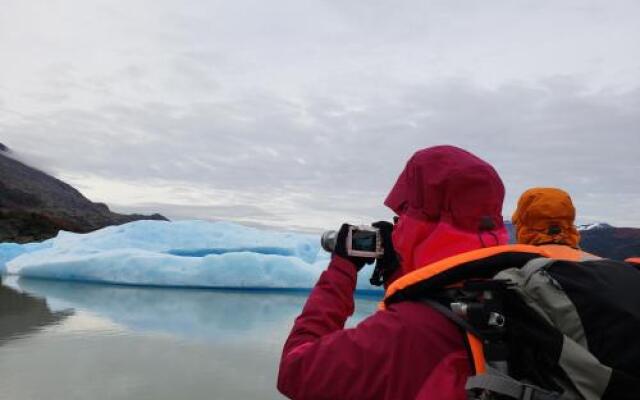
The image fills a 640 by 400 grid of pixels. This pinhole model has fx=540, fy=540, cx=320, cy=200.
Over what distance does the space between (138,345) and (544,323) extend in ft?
16.8

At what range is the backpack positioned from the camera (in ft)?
2.37

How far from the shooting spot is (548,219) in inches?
61.3

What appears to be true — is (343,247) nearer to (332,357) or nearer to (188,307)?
(332,357)

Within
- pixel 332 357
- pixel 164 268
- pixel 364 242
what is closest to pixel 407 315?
pixel 332 357

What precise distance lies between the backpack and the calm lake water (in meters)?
3.34

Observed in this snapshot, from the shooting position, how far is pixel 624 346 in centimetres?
72

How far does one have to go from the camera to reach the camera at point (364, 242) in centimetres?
107

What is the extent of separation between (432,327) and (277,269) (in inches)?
396

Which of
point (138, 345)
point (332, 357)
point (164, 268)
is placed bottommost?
point (138, 345)

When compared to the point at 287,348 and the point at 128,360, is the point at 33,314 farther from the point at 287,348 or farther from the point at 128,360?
the point at 287,348

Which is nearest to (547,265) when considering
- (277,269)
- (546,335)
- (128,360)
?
(546,335)

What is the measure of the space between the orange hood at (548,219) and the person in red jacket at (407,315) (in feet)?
1.75

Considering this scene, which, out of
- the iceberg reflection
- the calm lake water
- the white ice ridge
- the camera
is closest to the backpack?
the camera

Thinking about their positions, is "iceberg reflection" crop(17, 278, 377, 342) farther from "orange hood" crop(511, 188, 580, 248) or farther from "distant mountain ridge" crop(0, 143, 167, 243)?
"distant mountain ridge" crop(0, 143, 167, 243)
